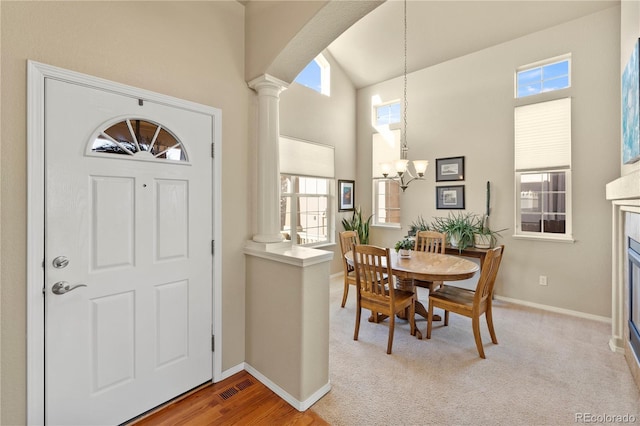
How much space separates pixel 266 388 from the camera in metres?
2.25

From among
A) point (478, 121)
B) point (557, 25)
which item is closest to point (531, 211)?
point (478, 121)

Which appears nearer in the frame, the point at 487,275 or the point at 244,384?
the point at 244,384

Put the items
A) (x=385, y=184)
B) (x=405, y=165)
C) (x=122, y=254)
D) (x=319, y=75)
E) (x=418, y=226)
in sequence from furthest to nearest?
1. (x=385, y=184)
2. (x=319, y=75)
3. (x=418, y=226)
4. (x=405, y=165)
5. (x=122, y=254)

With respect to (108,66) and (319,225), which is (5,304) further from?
(319,225)

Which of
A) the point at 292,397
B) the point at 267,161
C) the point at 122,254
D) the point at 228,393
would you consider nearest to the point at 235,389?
the point at 228,393

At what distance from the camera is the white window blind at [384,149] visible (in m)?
5.29

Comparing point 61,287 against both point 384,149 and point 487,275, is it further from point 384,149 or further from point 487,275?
point 384,149

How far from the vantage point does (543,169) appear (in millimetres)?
3861

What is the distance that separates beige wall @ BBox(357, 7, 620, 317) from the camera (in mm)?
3455

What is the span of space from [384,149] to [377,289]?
325cm

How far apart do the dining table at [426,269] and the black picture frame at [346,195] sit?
6.44ft

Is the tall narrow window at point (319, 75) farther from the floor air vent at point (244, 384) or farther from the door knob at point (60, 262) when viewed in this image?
the floor air vent at point (244, 384)

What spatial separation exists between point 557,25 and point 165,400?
5774mm

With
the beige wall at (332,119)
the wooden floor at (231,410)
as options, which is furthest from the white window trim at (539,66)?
the wooden floor at (231,410)
